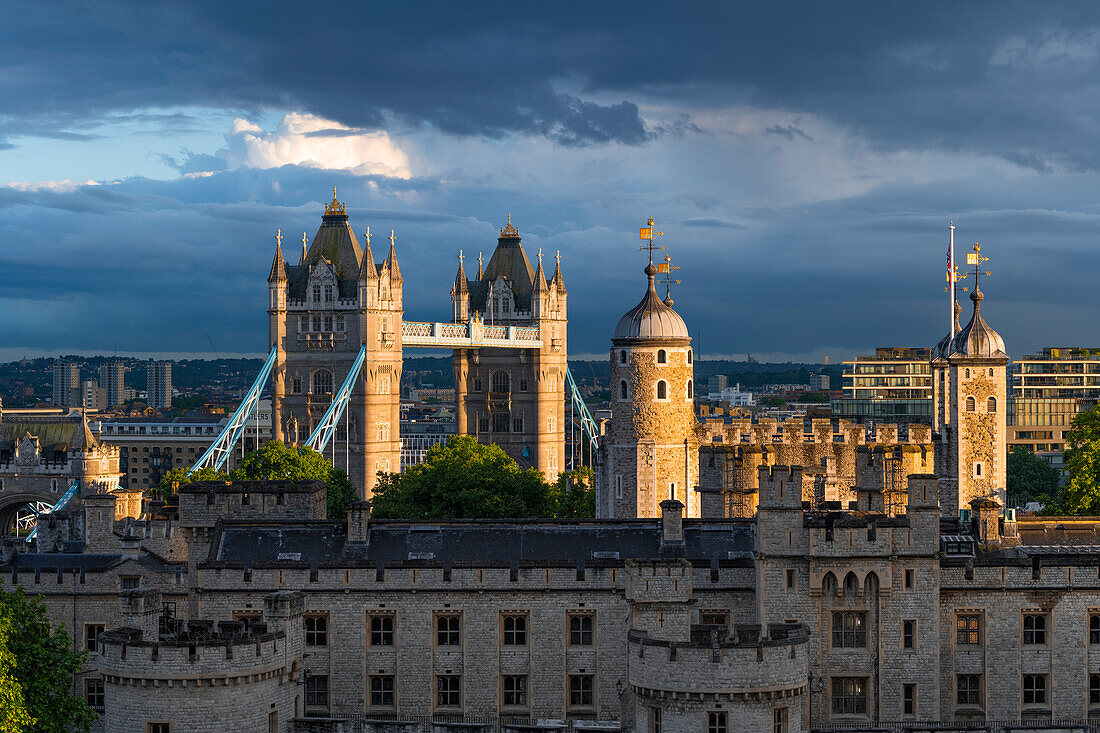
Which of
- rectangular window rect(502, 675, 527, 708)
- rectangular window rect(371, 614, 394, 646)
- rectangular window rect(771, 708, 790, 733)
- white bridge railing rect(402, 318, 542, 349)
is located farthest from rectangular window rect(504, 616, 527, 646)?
white bridge railing rect(402, 318, 542, 349)

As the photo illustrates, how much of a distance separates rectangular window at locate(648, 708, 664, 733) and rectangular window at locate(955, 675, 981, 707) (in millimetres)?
13370

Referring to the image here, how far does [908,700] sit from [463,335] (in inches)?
5416

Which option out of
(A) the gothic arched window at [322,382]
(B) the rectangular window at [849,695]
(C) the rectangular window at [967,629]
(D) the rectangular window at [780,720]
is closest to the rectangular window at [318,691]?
(B) the rectangular window at [849,695]

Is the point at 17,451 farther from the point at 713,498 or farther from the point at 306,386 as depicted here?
the point at 713,498

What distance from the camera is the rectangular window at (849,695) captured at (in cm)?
5591

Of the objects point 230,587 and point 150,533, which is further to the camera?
point 150,533

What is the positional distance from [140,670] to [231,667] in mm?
2363

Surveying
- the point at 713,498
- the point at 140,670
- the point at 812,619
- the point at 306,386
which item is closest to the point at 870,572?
the point at 812,619

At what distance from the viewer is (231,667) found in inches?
1909

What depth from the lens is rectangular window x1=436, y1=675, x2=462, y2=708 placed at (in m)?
57.3

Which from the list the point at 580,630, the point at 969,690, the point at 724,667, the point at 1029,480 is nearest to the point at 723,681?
the point at 724,667

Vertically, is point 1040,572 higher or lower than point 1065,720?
higher

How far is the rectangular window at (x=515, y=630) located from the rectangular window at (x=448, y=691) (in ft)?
6.54

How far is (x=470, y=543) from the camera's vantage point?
59062 millimetres
